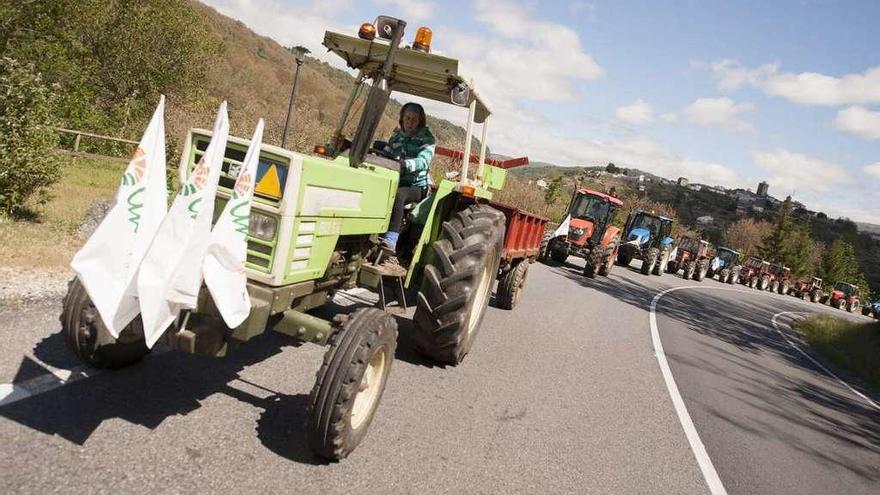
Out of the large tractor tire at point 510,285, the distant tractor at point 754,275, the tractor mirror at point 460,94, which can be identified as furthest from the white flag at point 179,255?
the distant tractor at point 754,275

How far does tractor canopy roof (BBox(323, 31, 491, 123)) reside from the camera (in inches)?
191

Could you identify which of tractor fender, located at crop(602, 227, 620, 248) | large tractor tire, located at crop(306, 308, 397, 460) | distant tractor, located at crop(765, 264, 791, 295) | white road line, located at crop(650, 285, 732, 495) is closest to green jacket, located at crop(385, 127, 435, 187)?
large tractor tire, located at crop(306, 308, 397, 460)

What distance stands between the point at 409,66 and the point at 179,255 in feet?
9.83

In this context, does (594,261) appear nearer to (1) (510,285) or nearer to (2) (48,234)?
(1) (510,285)

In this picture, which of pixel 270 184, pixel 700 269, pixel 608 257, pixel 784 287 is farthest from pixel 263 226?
pixel 784 287

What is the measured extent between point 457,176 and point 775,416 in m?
5.03

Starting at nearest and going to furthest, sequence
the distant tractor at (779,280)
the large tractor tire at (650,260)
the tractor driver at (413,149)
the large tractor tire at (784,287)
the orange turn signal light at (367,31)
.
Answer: the orange turn signal light at (367,31), the tractor driver at (413,149), the large tractor tire at (650,260), the distant tractor at (779,280), the large tractor tire at (784,287)

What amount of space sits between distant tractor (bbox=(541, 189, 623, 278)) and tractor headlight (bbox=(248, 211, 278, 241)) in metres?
14.4

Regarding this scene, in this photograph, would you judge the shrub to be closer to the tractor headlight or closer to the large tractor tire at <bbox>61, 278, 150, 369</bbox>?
the large tractor tire at <bbox>61, 278, 150, 369</bbox>

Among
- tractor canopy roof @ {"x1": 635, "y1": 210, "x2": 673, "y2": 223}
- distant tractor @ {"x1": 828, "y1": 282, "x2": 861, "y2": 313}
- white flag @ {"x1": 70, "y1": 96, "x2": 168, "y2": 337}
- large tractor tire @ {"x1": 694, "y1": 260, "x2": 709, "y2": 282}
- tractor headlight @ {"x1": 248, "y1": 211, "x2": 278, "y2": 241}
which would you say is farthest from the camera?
distant tractor @ {"x1": 828, "y1": 282, "x2": 861, "y2": 313}

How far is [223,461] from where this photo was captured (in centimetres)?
307

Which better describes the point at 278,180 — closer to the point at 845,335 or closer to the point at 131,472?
the point at 131,472

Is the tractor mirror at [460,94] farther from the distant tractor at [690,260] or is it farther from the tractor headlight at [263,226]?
the distant tractor at [690,260]

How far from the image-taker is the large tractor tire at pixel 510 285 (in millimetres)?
8656
